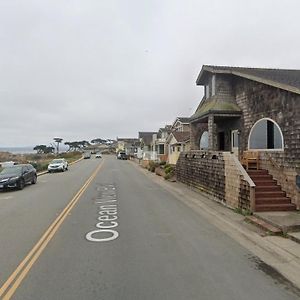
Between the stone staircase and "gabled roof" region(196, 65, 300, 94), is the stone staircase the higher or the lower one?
the lower one

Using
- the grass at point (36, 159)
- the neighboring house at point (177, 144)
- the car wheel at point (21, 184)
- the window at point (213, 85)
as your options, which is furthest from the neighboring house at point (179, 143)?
the car wheel at point (21, 184)

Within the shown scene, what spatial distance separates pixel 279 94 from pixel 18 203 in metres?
11.7

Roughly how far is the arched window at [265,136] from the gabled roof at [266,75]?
5.69 feet

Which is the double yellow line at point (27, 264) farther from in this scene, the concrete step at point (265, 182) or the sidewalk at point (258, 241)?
the concrete step at point (265, 182)

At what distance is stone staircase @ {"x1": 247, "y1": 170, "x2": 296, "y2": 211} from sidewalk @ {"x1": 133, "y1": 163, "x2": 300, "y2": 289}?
1.01 m

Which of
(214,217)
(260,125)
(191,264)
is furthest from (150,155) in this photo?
(191,264)

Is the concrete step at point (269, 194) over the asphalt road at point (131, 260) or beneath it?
over

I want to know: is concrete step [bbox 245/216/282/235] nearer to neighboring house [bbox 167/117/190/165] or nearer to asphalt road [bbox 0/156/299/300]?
asphalt road [bbox 0/156/299/300]

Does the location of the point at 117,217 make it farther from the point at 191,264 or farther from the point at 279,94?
the point at 279,94

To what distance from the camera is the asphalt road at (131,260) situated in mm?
5613

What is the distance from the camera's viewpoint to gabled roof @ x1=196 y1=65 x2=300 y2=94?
1450 centimetres

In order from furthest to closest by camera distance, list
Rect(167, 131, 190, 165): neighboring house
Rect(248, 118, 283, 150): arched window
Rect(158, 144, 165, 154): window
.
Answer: Rect(158, 144, 165, 154): window < Rect(167, 131, 190, 165): neighboring house < Rect(248, 118, 283, 150): arched window

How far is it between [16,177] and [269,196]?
50.1ft

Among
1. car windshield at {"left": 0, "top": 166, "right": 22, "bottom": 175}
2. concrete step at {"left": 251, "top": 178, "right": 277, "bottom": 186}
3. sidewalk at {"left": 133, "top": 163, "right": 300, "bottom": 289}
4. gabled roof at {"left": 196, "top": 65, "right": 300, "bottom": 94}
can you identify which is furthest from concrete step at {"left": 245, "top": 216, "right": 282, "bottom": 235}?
car windshield at {"left": 0, "top": 166, "right": 22, "bottom": 175}
